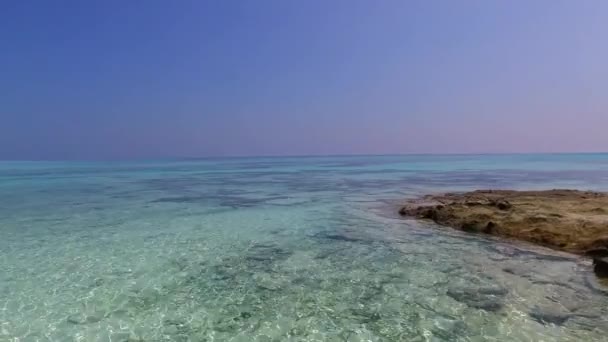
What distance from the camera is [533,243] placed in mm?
13328

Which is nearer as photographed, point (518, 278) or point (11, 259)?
point (518, 278)

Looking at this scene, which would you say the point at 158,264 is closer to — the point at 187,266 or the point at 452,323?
the point at 187,266

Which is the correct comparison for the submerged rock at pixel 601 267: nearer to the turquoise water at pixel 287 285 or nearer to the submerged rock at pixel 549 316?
the turquoise water at pixel 287 285

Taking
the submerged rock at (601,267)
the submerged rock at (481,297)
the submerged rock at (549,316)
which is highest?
the submerged rock at (601,267)

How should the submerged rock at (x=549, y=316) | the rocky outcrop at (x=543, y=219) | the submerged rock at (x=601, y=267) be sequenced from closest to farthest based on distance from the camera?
the submerged rock at (x=549, y=316)
the submerged rock at (x=601, y=267)
the rocky outcrop at (x=543, y=219)

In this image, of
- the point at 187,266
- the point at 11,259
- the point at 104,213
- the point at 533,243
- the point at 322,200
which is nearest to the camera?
the point at 187,266

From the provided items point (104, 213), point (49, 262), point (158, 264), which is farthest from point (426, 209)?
point (104, 213)

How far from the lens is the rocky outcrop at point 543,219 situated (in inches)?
499

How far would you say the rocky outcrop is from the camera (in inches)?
499

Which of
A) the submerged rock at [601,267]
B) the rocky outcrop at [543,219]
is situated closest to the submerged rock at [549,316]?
the submerged rock at [601,267]

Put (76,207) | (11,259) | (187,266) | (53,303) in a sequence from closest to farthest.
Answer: (53,303), (187,266), (11,259), (76,207)

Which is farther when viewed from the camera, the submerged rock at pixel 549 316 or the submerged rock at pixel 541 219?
the submerged rock at pixel 541 219

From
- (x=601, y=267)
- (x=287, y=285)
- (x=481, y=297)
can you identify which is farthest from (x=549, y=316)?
(x=287, y=285)

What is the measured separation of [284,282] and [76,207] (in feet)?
62.5
